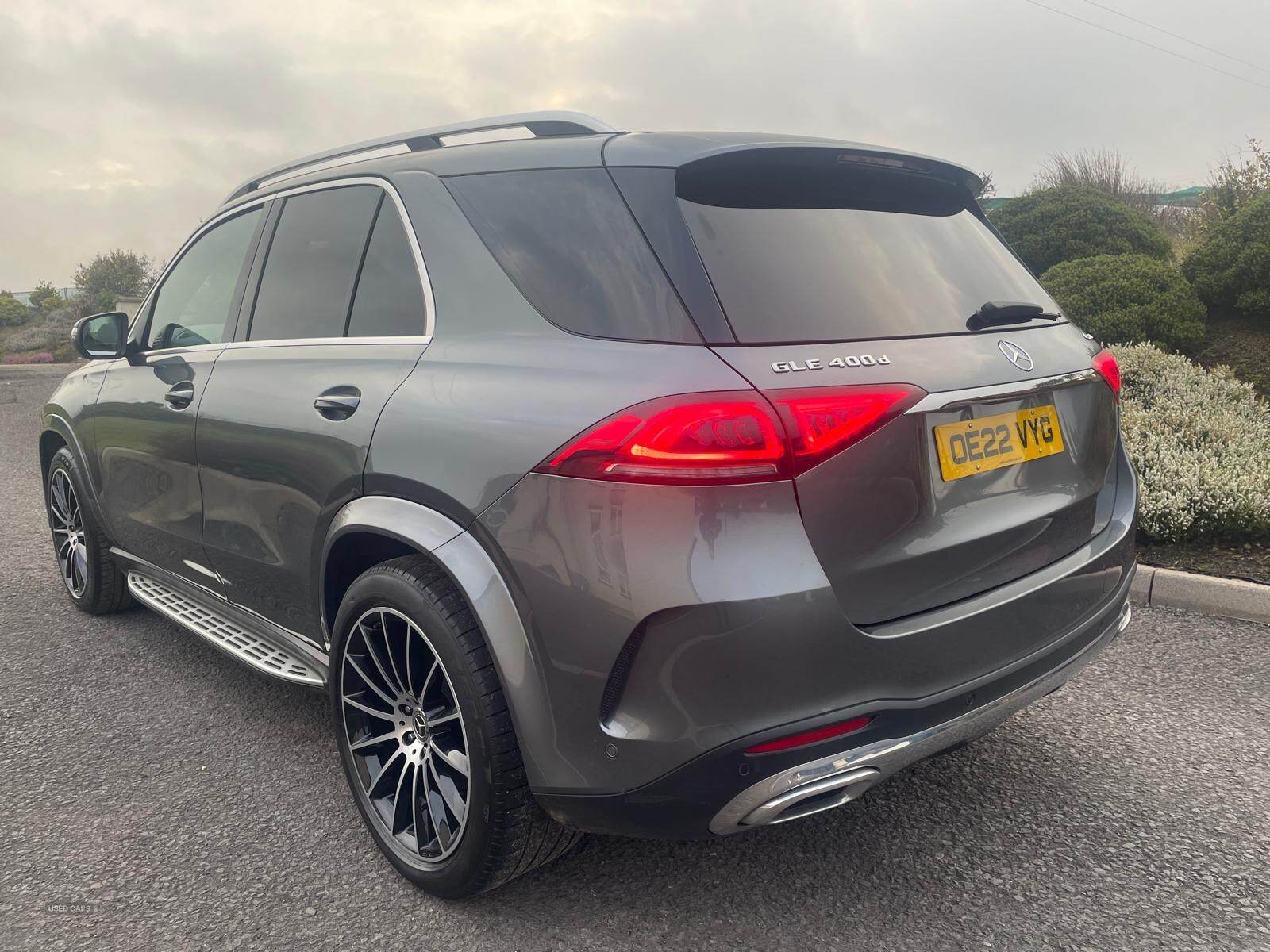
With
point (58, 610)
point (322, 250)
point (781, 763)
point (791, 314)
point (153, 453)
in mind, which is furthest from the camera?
point (58, 610)

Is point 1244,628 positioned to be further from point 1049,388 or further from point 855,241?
point 855,241

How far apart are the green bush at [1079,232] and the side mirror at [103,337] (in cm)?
886

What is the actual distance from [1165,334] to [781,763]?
786 cm

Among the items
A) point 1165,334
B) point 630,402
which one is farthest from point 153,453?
point 1165,334

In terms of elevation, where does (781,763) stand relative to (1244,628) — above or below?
above

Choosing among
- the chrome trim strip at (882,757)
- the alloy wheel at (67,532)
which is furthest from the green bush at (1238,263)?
the alloy wheel at (67,532)

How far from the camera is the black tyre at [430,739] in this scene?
7.19 feet

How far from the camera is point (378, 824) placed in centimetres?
264

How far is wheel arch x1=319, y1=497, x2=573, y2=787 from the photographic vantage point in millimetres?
2076

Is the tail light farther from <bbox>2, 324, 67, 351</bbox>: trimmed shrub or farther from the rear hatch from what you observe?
<bbox>2, 324, 67, 351</bbox>: trimmed shrub

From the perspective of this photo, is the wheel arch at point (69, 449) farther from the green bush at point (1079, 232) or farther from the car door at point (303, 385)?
the green bush at point (1079, 232)

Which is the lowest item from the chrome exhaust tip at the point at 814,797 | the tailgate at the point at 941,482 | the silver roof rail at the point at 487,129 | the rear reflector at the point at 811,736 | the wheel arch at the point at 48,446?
the chrome exhaust tip at the point at 814,797

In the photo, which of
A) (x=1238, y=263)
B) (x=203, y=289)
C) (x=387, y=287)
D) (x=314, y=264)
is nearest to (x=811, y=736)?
(x=387, y=287)

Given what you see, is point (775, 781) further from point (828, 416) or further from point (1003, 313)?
point (1003, 313)
